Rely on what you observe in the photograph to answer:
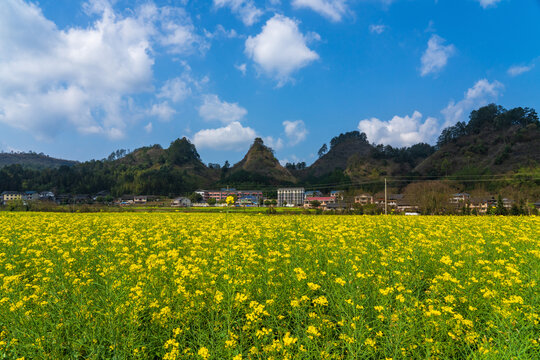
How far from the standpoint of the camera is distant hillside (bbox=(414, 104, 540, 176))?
9919 centimetres

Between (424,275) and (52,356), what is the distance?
7.85 m

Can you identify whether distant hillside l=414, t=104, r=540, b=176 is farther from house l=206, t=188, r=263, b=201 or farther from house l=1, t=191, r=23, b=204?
house l=1, t=191, r=23, b=204

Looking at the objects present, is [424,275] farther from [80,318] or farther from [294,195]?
[294,195]

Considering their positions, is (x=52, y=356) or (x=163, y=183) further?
(x=163, y=183)

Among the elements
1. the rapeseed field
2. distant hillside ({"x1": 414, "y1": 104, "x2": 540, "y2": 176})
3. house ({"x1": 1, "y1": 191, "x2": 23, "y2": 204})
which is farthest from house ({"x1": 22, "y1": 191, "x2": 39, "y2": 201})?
distant hillside ({"x1": 414, "y1": 104, "x2": 540, "y2": 176})

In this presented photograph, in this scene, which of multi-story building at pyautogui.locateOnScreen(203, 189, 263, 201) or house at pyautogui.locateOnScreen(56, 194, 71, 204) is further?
multi-story building at pyautogui.locateOnScreen(203, 189, 263, 201)

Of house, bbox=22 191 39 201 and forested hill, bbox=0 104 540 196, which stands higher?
forested hill, bbox=0 104 540 196

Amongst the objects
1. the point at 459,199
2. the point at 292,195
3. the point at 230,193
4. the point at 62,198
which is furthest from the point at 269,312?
the point at 62,198

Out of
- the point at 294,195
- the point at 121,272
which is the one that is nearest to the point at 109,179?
the point at 294,195

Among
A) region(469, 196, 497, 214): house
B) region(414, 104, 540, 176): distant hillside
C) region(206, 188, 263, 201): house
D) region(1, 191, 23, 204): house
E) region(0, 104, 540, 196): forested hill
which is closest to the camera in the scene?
region(469, 196, 497, 214): house

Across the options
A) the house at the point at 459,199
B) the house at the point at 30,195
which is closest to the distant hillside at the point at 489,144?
the house at the point at 459,199

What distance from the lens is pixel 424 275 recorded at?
670cm

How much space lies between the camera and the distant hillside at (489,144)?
99.2 meters

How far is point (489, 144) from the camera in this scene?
11581 cm
